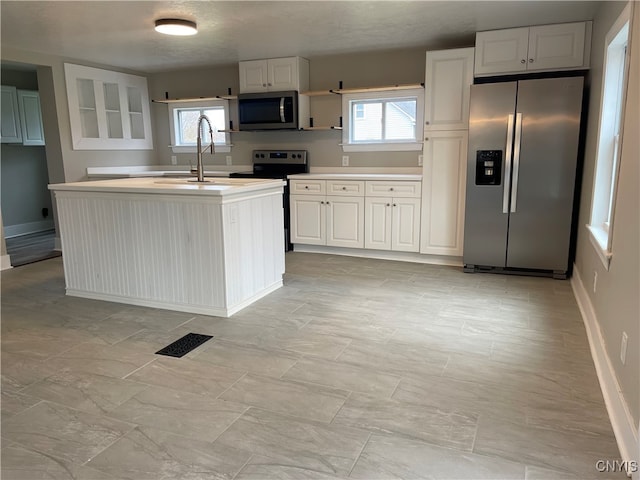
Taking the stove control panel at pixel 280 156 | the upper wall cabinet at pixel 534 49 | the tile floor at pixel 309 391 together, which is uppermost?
the upper wall cabinet at pixel 534 49

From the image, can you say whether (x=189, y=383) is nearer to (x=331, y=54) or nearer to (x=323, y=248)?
(x=323, y=248)

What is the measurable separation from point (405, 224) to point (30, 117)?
215 inches

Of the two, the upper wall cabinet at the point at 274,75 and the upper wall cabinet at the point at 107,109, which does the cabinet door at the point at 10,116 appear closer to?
the upper wall cabinet at the point at 107,109

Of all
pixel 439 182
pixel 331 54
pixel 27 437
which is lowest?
pixel 27 437

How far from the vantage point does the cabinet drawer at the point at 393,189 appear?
4753 mm

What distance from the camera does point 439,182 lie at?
464 cm

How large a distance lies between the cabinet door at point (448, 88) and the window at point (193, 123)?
282 centimetres

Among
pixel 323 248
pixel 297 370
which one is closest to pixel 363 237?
pixel 323 248

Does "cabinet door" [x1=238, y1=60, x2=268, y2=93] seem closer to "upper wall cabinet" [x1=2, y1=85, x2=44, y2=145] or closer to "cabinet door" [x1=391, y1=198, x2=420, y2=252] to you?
"cabinet door" [x1=391, y1=198, x2=420, y2=252]

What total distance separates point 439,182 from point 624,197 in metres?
2.50

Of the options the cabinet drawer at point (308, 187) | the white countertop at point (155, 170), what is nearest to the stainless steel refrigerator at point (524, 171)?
the cabinet drawer at point (308, 187)

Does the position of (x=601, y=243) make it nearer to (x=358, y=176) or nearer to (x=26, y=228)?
(x=358, y=176)

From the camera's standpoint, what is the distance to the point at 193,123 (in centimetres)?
657

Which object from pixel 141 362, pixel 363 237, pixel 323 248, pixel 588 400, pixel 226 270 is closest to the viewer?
pixel 588 400
